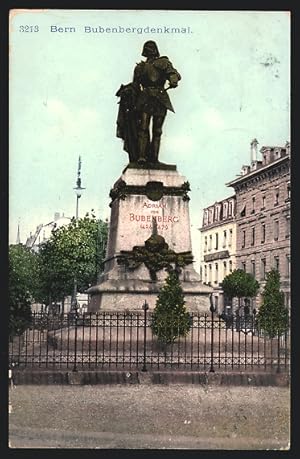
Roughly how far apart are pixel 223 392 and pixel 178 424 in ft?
5.12

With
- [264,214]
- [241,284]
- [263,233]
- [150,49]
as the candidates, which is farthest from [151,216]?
[263,233]

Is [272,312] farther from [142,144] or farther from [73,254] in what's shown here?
[73,254]

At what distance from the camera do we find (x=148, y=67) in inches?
701

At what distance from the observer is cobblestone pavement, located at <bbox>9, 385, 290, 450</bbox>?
10.8 meters

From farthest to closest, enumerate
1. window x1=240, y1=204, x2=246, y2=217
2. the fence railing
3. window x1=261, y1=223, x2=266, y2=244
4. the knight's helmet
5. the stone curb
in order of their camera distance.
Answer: window x1=240, y1=204, x2=246, y2=217 < window x1=261, y1=223, x2=266, y2=244 < the knight's helmet < the fence railing < the stone curb

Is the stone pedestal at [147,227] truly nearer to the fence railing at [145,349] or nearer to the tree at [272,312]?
the fence railing at [145,349]

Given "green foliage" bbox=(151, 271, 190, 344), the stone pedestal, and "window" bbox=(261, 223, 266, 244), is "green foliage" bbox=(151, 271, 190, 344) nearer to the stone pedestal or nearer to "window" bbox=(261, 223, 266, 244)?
the stone pedestal

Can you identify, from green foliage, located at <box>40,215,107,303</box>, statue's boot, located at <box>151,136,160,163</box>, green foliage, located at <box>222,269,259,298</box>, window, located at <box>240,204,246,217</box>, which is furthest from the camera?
window, located at <box>240,204,246,217</box>

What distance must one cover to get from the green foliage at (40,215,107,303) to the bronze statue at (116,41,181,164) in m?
26.9

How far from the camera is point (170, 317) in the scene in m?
14.4

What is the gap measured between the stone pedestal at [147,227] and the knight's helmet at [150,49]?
8.98ft

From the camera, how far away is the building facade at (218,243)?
69.9 metres

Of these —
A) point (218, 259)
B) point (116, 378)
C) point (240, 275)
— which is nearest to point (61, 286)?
point (240, 275)

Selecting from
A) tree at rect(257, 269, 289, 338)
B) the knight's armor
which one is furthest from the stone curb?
the knight's armor
